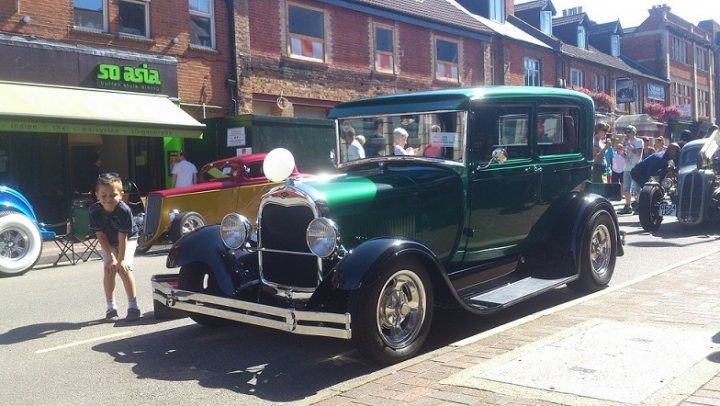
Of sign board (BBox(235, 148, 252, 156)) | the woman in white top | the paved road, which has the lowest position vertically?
the paved road

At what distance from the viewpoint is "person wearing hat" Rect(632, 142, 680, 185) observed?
12.6m

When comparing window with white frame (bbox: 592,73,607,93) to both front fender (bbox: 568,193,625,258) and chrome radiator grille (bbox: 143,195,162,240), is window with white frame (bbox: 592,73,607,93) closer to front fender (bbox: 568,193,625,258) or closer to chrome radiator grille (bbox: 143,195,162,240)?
chrome radiator grille (bbox: 143,195,162,240)

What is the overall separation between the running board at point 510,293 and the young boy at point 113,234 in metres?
3.06

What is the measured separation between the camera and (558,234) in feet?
20.8

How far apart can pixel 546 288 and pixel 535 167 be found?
1.12 m

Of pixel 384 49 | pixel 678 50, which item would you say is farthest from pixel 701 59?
pixel 384 49

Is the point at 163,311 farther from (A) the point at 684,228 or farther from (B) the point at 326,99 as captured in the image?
(B) the point at 326,99

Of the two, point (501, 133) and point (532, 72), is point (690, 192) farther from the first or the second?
point (532, 72)

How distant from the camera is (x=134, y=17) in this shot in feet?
50.4

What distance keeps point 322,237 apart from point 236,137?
443 inches

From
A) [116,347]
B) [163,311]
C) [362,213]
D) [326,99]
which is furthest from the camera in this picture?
[326,99]

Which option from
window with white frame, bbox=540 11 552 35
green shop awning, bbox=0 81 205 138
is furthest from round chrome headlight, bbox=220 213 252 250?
window with white frame, bbox=540 11 552 35

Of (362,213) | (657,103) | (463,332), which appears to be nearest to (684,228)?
(463,332)

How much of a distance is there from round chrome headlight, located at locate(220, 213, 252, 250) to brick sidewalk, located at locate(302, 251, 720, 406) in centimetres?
154
